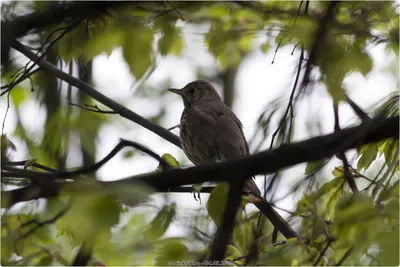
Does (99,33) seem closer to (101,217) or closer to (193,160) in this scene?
(101,217)

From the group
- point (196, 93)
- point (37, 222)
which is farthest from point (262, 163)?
point (196, 93)

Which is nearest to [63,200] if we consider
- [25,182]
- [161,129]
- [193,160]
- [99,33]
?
[25,182]

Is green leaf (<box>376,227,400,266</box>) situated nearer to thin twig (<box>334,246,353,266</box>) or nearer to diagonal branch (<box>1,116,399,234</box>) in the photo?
thin twig (<box>334,246,353,266</box>)

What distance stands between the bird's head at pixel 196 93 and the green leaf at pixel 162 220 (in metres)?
3.86

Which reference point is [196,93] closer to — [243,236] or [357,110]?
[243,236]

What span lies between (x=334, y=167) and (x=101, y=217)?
5.25 feet

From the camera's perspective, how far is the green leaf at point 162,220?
91.0 inches

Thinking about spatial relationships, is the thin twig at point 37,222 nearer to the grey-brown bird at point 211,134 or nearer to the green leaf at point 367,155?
the green leaf at point 367,155

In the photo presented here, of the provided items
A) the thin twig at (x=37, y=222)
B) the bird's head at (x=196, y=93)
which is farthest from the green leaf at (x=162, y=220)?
the bird's head at (x=196, y=93)

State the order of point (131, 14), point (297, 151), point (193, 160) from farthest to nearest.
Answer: point (193, 160) < point (131, 14) < point (297, 151)

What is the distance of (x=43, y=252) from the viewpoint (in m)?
2.90

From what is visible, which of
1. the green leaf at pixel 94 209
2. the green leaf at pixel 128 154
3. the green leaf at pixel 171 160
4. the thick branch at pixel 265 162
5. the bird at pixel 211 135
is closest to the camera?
the thick branch at pixel 265 162

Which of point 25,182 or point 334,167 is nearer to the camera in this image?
point 25,182

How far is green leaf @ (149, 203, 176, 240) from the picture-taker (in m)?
2.31
